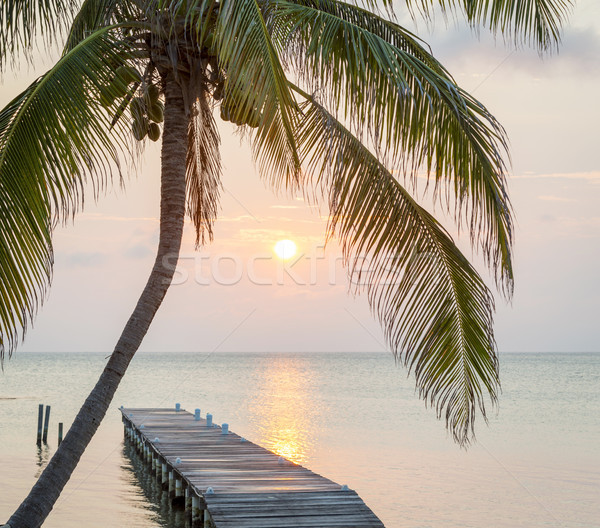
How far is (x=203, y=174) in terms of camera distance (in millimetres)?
9992

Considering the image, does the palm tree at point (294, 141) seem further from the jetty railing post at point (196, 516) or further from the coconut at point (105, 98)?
the jetty railing post at point (196, 516)

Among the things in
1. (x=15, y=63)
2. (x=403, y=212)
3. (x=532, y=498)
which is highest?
(x=15, y=63)

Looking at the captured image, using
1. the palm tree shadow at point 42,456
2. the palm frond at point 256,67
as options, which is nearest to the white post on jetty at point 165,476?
the palm tree shadow at point 42,456

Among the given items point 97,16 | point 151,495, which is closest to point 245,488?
point 97,16

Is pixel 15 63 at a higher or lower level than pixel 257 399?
higher

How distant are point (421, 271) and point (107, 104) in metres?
3.00

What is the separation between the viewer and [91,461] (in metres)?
26.7

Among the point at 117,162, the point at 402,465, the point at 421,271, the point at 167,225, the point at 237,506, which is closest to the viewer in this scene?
the point at 117,162

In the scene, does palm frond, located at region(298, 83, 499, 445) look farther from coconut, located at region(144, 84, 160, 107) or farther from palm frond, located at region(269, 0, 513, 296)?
coconut, located at region(144, 84, 160, 107)

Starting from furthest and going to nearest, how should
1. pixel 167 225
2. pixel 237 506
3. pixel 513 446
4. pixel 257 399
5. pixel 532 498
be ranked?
1. pixel 257 399
2. pixel 513 446
3. pixel 532 498
4. pixel 237 506
5. pixel 167 225

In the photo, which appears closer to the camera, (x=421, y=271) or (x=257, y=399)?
(x=421, y=271)

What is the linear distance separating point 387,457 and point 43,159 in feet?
81.4

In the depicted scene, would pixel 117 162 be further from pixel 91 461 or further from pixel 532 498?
pixel 91 461

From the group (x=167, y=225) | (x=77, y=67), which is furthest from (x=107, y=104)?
(x=167, y=225)
